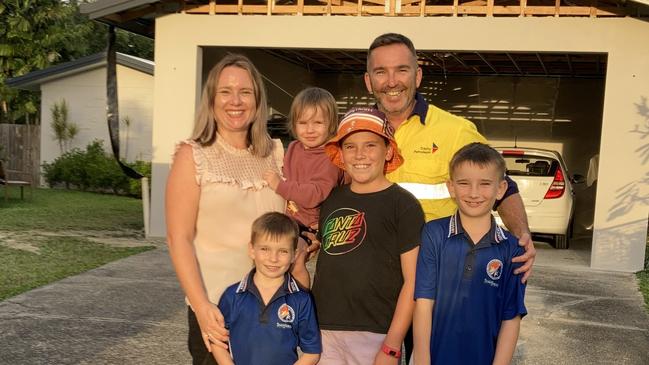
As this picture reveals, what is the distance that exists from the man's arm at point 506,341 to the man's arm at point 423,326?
264 millimetres

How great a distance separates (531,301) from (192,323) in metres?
5.37

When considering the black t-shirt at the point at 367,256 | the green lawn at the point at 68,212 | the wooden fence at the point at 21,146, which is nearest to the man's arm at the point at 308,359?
the black t-shirt at the point at 367,256

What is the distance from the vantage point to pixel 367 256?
8.57 ft

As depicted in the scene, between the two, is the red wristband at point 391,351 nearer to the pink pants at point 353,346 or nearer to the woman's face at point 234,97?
the pink pants at point 353,346

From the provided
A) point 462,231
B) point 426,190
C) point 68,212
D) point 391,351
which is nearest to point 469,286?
point 462,231

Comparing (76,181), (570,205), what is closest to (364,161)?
(570,205)

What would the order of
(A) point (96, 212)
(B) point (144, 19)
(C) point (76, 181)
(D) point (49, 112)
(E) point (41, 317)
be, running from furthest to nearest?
(D) point (49, 112)
(C) point (76, 181)
(A) point (96, 212)
(B) point (144, 19)
(E) point (41, 317)

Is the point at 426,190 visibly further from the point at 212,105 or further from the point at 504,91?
the point at 504,91

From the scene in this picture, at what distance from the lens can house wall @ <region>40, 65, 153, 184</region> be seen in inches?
781

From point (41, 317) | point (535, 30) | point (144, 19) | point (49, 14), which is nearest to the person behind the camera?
point (41, 317)

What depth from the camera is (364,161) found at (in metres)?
2.62

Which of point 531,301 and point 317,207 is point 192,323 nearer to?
point 317,207

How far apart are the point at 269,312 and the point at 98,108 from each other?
19020 mm

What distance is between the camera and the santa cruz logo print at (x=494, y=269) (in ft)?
8.39
